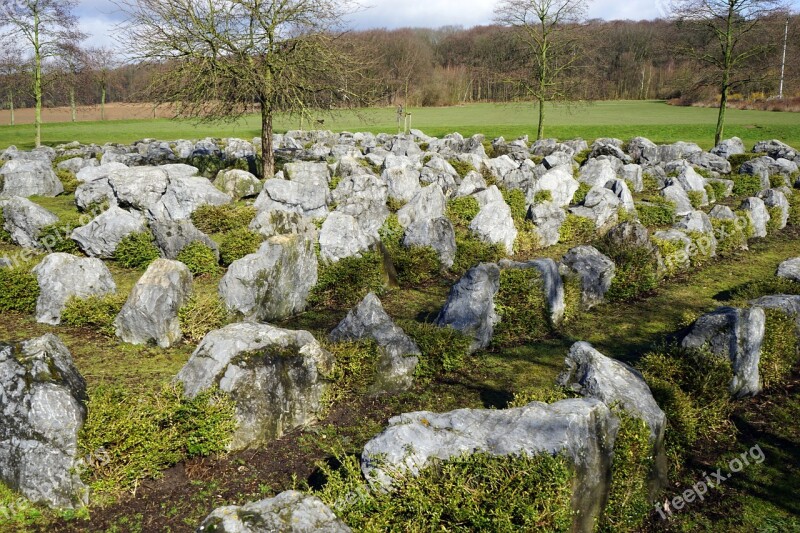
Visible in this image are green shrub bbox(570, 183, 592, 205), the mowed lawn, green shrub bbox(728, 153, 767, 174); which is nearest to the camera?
green shrub bbox(570, 183, 592, 205)

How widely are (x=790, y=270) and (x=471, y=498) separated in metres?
11.2

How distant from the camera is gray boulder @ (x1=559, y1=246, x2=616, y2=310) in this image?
12.9 m

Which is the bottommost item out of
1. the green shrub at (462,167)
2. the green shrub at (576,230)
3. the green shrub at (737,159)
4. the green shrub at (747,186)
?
the green shrub at (576,230)

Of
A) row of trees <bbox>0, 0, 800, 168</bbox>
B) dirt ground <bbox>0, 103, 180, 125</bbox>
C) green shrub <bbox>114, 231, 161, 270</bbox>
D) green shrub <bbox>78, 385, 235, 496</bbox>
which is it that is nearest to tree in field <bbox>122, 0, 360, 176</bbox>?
row of trees <bbox>0, 0, 800, 168</bbox>

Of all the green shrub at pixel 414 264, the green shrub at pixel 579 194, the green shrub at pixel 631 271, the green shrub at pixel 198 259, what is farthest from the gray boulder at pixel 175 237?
the green shrub at pixel 579 194

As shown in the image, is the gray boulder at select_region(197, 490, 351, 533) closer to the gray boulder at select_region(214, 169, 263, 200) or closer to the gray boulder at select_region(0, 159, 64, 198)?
the gray boulder at select_region(214, 169, 263, 200)

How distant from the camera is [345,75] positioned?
73.1 ft

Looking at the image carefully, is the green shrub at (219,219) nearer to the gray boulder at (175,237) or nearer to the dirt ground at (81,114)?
the gray boulder at (175,237)

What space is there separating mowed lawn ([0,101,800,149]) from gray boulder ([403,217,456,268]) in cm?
2259

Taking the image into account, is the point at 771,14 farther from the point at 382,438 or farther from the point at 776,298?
the point at 382,438

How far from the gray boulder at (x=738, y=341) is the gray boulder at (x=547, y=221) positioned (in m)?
8.35

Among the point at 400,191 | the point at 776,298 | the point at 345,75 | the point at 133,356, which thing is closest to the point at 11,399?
the point at 133,356

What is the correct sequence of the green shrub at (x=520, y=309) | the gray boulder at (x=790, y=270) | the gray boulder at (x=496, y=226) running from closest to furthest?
→ the green shrub at (x=520, y=309), the gray boulder at (x=790, y=270), the gray boulder at (x=496, y=226)

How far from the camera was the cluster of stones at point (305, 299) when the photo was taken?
6305mm
